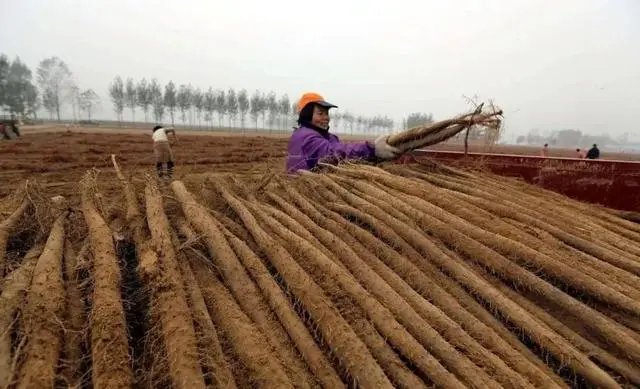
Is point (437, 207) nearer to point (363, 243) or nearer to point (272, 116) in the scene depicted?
point (363, 243)

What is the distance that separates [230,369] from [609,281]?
233 cm

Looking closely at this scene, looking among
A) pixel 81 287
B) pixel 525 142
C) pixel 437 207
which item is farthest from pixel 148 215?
pixel 525 142

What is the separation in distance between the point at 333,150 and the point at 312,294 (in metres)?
2.53

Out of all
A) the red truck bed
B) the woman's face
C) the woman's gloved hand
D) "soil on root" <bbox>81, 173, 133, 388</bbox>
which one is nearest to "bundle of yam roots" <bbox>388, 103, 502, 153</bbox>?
the woman's gloved hand

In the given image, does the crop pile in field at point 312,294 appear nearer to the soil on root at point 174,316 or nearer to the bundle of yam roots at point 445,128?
the soil on root at point 174,316

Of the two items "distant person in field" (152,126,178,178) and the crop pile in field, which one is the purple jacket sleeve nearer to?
the crop pile in field

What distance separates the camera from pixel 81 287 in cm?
183

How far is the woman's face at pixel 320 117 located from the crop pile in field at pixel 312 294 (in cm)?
201

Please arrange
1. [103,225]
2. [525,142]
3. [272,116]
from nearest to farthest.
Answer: [103,225] → [272,116] → [525,142]

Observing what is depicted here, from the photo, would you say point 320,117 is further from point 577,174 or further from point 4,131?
point 4,131

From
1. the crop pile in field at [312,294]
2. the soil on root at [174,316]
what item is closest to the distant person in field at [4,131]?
the crop pile in field at [312,294]

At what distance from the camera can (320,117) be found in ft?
16.1

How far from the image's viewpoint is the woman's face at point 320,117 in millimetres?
4887

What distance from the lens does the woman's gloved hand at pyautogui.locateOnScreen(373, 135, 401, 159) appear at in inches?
154
